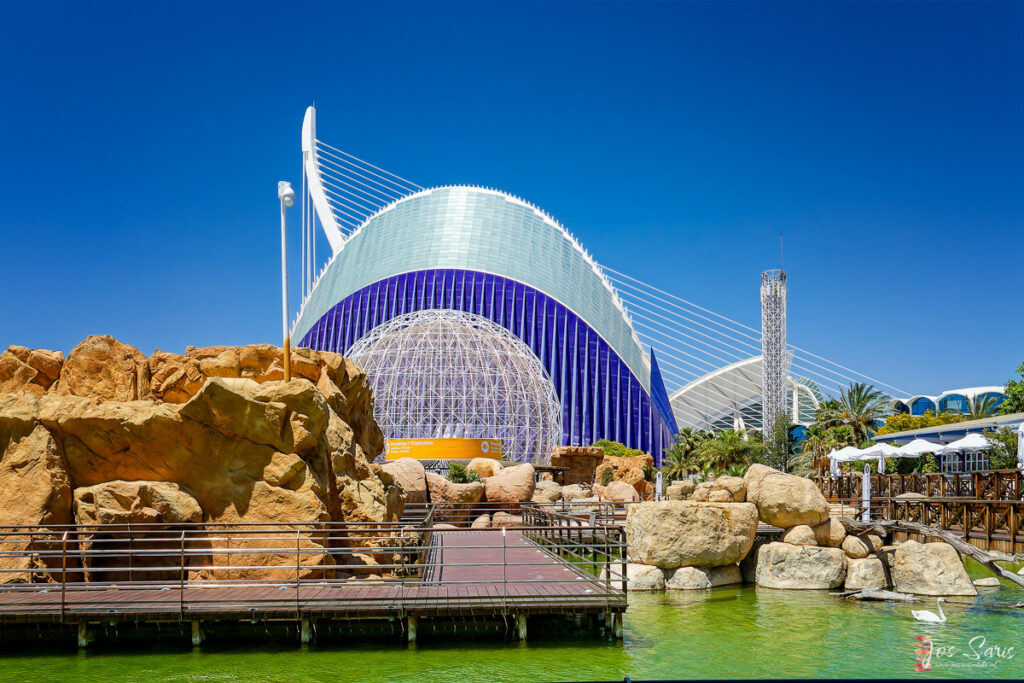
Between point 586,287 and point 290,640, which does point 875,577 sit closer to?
point 290,640

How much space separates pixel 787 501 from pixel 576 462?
33.6 m

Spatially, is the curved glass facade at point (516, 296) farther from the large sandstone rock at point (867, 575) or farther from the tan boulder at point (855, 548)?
the large sandstone rock at point (867, 575)

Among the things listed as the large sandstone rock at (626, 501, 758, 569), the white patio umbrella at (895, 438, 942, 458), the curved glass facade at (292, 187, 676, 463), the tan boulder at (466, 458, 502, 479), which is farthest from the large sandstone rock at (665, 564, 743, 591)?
the curved glass facade at (292, 187, 676, 463)

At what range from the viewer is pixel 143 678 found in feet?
39.7

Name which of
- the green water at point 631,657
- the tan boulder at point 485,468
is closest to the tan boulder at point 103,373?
the green water at point 631,657

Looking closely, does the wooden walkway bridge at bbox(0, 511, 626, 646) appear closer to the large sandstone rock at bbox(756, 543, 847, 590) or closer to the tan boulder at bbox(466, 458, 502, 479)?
the large sandstone rock at bbox(756, 543, 847, 590)

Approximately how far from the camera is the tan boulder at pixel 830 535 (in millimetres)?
21203

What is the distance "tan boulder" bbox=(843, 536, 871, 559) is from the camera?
20969 mm

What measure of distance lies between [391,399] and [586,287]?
22500 mm

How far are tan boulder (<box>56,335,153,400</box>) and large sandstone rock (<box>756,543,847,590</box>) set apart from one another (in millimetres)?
13862

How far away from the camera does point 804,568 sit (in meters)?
20.3

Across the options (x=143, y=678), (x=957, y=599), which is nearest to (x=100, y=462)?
(x=143, y=678)

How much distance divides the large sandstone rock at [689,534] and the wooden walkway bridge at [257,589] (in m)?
4.26

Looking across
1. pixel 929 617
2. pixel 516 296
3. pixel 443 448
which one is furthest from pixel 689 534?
pixel 516 296
